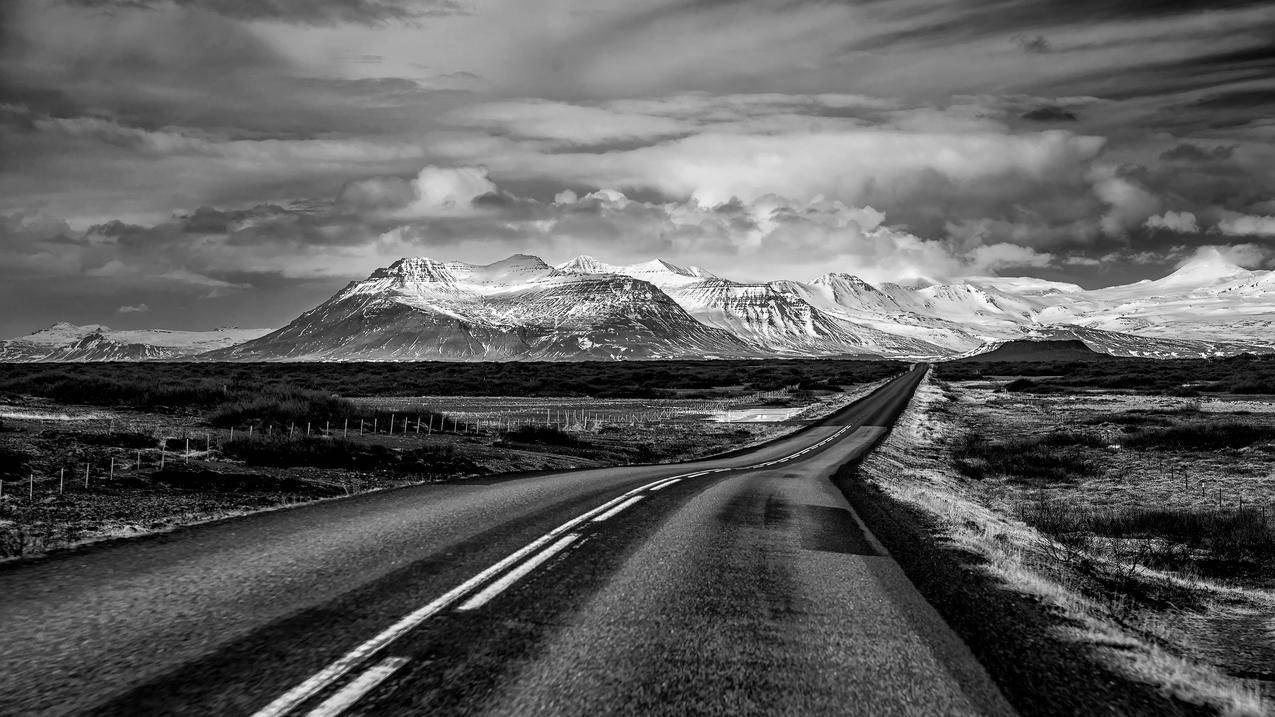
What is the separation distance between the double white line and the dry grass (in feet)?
16.8

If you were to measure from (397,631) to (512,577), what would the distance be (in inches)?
76.0

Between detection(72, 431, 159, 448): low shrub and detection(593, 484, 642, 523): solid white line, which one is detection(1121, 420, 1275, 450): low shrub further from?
detection(72, 431, 159, 448): low shrub

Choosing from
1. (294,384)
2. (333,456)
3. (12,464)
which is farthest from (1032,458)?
(294,384)

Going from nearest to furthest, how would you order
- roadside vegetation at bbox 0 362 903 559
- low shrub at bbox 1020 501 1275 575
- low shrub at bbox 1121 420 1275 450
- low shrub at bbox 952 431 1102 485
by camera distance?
roadside vegetation at bbox 0 362 903 559 < low shrub at bbox 1020 501 1275 575 < low shrub at bbox 952 431 1102 485 < low shrub at bbox 1121 420 1275 450

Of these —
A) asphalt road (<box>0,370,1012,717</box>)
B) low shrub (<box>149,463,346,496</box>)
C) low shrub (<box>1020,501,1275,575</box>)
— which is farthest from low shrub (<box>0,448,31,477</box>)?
low shrub (<box>1020,501,1275,575</box>)

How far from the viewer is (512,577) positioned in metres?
7.52

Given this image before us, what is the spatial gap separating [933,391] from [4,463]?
93.1 m

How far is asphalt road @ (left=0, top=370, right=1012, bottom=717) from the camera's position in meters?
4.64

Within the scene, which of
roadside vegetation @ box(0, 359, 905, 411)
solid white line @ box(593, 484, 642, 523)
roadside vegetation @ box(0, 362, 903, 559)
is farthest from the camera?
roadside vegetation @ box(0, 359, 905, 411)

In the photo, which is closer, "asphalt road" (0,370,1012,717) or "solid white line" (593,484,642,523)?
"asphalt road" (0,370,1012,717)

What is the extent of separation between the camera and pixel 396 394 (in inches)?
3273

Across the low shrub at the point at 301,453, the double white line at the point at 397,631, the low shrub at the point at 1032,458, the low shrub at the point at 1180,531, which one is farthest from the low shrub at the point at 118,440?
the low shrub at the point at 1032,458

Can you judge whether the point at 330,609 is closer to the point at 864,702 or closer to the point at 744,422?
the point at 864,702

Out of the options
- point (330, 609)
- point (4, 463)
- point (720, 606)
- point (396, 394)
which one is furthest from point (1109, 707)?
point (396, 394)
